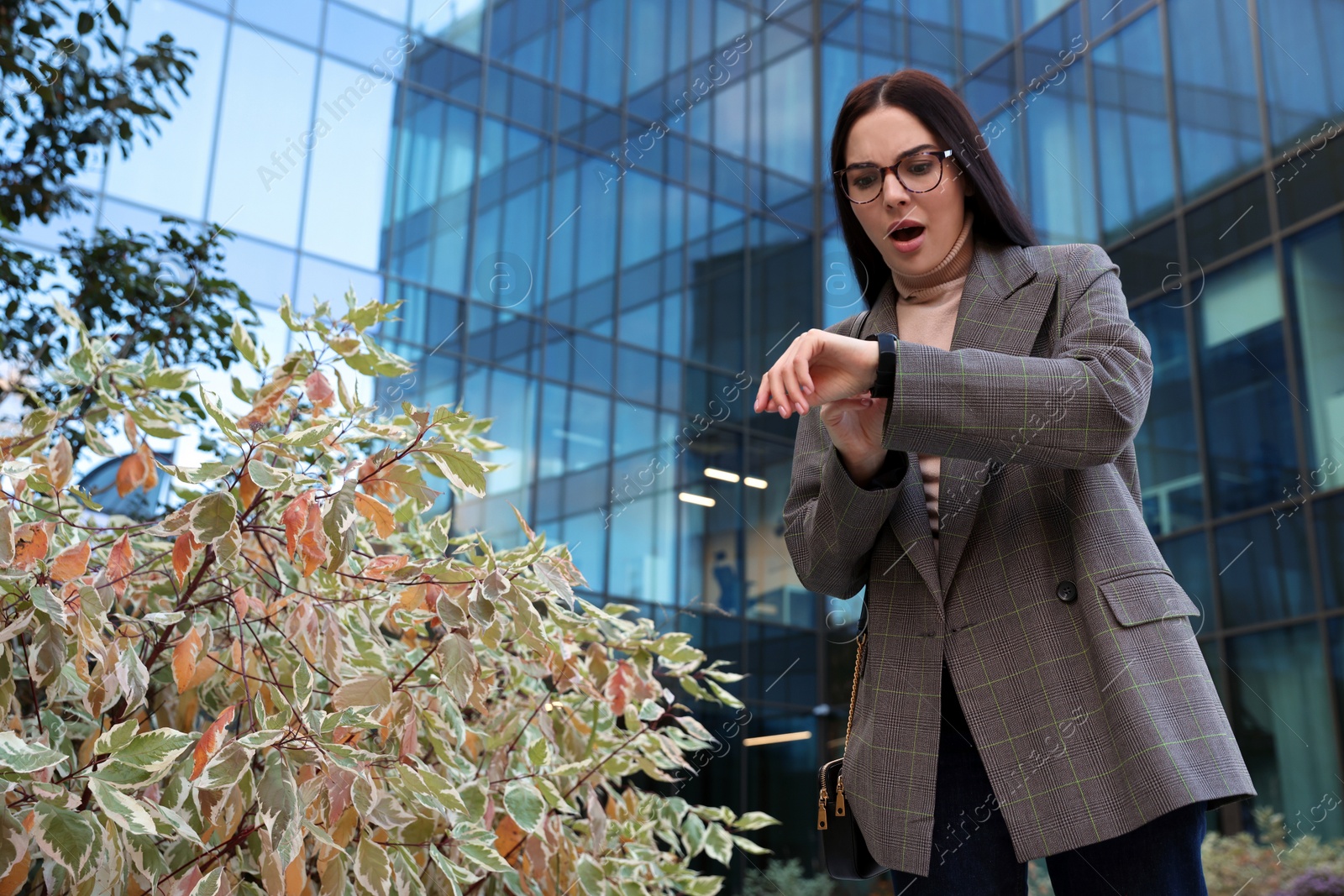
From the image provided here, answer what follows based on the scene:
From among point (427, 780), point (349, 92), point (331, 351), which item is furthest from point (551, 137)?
point (427, 780)

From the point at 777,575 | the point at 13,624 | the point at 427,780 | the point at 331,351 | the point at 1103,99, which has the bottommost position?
the point at 427,780

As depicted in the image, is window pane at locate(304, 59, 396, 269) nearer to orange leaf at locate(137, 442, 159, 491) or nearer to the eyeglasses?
orange leaf at locate(137, 442, 159, 491)

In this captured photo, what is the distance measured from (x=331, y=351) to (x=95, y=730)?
2.96 ft

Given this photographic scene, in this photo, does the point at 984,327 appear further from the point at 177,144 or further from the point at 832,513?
the point at 177,144

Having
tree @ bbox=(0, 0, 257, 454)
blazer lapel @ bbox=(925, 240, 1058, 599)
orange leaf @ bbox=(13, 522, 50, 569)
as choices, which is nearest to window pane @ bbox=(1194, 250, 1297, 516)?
tree @ bbox=(0, 0, 257, 454)

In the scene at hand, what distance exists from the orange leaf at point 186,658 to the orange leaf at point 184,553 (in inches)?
4.6

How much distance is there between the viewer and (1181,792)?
3.71ft

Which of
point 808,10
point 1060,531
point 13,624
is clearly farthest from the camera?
point 808,10

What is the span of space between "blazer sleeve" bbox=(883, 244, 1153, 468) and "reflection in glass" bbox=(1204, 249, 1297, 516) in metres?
8.44

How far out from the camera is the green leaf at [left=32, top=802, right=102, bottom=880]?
135 cm

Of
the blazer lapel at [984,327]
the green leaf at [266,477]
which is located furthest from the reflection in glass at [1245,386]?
the green leaf at [266,477]

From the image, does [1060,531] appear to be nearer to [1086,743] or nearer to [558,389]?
[1086,743]

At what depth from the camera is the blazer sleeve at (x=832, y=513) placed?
1384mm

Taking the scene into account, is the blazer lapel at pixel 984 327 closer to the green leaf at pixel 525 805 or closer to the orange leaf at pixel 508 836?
the green leaf at pixel 525 805
